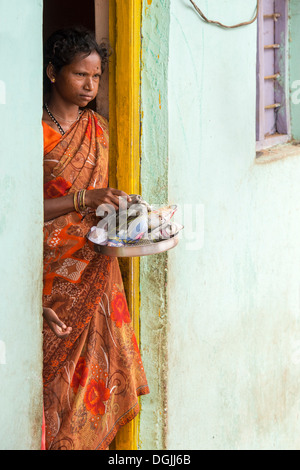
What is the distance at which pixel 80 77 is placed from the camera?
116 inches

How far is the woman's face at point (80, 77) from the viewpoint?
293 cm

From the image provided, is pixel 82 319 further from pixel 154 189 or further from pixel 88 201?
pixel 154 189

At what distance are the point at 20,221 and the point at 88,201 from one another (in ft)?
2.03

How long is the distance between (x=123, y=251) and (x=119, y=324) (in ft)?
1.78

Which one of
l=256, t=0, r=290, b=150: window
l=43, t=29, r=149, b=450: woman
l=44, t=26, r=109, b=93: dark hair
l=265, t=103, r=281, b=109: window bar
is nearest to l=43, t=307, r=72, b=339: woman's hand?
l=43, t=29, r=149, b=450: woman

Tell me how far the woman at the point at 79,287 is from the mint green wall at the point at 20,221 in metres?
0.59

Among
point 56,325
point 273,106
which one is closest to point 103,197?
point 56,325

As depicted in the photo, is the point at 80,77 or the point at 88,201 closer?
the point at 88,201

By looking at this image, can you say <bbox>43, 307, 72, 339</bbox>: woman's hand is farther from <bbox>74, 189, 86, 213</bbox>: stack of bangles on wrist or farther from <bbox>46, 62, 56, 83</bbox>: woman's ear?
<bbox>46, 62, 56, 83</bbox>: woman's ear

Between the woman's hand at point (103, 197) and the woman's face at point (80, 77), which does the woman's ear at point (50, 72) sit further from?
the woman's hand at point (103, 197)

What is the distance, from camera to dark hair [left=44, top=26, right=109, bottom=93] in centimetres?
293

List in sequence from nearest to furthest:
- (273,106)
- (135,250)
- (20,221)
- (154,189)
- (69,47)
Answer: (20,221), (135,250), (69,47), (154,189), (273,106)

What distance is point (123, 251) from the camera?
259cm

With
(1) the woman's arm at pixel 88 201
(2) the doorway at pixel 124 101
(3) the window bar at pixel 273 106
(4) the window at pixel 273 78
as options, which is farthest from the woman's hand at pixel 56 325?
(3) the window bar at pixel 273 106
